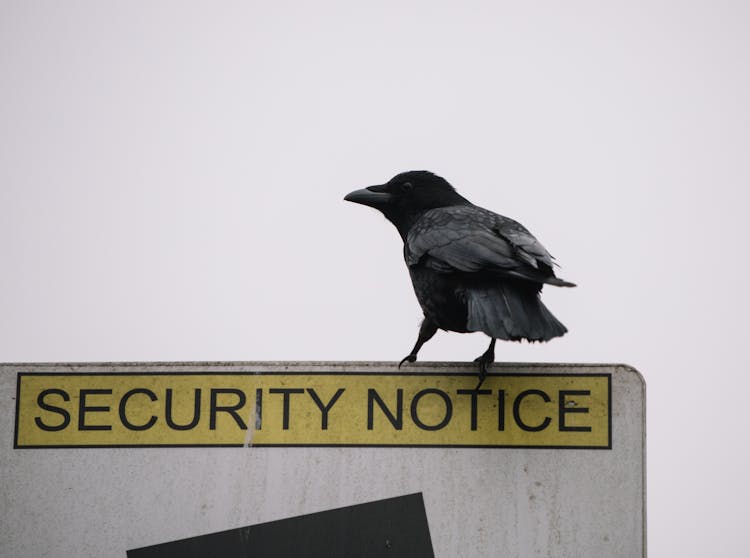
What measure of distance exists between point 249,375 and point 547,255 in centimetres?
144

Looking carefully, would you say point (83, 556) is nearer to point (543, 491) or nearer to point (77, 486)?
point (77, 486)

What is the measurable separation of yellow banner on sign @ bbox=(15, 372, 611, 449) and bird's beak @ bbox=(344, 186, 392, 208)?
2.20 m

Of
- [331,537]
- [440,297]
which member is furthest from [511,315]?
[331,537]

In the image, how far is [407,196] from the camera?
4.84 metres

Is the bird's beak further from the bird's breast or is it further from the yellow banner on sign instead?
the yellow banner on sign

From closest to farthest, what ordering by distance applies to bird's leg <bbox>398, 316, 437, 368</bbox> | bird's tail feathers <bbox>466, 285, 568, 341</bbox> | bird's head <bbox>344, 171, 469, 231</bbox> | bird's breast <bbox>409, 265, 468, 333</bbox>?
bird's tail feathers <bbox>466, 285, 568, 341</bbox> → bird's breast <bbox>409, 265, 468, 333</bbox> → bird's leg <bbox>398, 316, 437, 368</bbox> → bird's head <bbox>344, 171, 469, 231</bbox>

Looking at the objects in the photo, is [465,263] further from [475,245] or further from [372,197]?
[372,197]

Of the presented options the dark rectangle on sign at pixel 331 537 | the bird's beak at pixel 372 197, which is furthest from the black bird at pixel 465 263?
the dark rectangle on sign at pixel 331 537

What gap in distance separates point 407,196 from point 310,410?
231cm

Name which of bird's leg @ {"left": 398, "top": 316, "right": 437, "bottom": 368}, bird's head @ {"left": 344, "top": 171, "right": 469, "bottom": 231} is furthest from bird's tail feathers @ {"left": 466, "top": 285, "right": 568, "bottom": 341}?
bird's head @ {"left": 344, "top": 171, "right": 469, "bottom": 231}

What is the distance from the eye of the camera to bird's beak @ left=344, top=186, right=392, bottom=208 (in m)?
4.84

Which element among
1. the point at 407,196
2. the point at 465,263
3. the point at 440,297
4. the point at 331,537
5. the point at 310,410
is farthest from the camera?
the point at 407,196

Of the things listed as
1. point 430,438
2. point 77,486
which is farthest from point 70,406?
point 430,438

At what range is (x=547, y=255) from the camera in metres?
3.60
